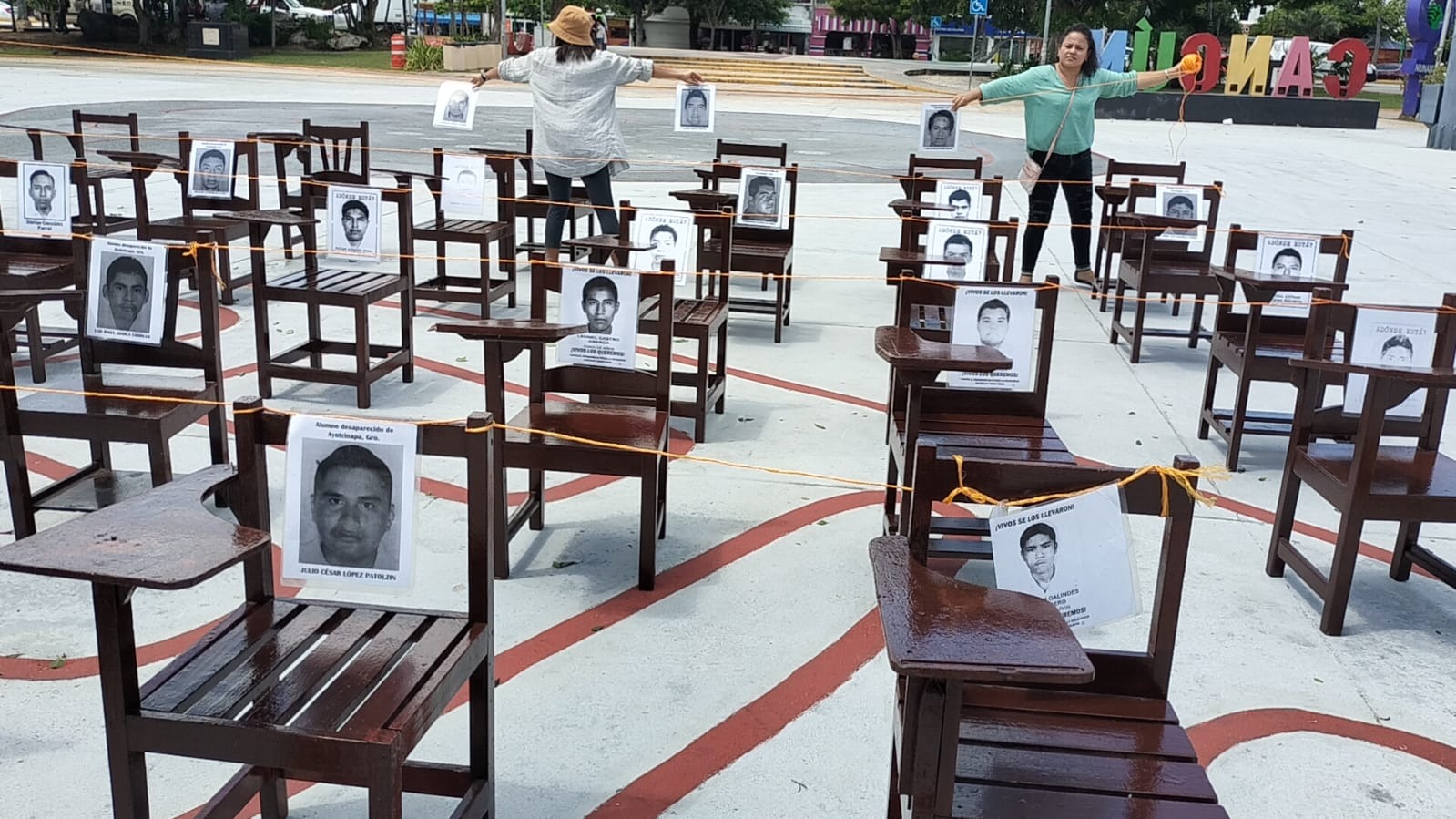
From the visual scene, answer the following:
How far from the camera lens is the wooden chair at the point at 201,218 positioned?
7.00 meters

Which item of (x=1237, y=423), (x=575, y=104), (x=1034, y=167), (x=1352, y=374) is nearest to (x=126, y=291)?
(x=575, y=104)

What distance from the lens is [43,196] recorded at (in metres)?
6.40

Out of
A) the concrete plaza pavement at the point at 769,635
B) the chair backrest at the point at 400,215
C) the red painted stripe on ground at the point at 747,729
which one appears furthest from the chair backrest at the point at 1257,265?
the chair backrest at the point at 400,215

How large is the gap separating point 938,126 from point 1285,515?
474 centimetres

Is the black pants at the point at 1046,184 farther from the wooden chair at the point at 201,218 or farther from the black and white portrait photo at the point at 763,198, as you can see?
the wooden chair at the point at 201,218

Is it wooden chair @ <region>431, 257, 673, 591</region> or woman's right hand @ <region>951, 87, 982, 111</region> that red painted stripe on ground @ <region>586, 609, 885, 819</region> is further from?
woman's right hand @ <region>951, 87, 982, 111</region>

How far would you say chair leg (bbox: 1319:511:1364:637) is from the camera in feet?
12.1

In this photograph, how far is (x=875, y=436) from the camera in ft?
17.9

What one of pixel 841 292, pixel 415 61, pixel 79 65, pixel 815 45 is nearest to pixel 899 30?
pixel 815 45

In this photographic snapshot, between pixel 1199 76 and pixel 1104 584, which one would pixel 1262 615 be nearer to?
pixel 1104 584

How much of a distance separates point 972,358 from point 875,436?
6.56ft

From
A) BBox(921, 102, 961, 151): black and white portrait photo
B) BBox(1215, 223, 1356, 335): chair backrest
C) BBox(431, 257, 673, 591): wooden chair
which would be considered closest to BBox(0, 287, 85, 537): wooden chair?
BBox(431, 257, 673, 591): wooden chair

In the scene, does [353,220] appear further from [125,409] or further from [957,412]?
[957,412]

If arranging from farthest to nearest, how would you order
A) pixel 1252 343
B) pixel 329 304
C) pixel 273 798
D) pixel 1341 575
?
pixel 329 304, pixel 1252 343, pixel 1341 575, pixel 273 798
